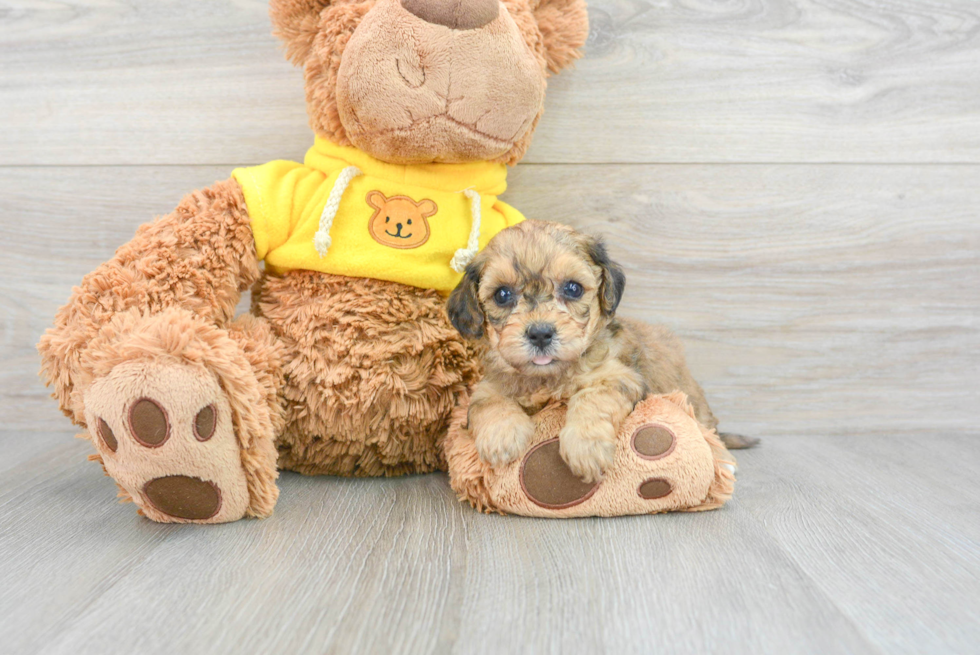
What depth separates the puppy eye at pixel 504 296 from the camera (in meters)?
1.53

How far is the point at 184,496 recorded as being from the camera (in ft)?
4.54

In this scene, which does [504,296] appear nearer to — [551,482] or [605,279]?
[605,279]

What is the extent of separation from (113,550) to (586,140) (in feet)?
5.38

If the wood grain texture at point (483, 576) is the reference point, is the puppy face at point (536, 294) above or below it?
above

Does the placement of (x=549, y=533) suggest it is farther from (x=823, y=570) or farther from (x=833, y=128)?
(x=833, y=128)

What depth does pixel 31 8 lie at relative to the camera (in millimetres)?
2088

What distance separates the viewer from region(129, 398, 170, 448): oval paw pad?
131 cm

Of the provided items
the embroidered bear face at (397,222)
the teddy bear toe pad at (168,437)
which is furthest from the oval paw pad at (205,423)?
the embroidered bear face at (397,222)

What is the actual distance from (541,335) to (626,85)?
108cm

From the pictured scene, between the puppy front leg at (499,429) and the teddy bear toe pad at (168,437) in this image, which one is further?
the puppy front leg at (499,429)

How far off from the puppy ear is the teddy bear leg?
0.78 metres

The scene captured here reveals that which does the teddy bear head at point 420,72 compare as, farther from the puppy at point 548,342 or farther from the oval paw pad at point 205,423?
the oval paw pad at point 205,423

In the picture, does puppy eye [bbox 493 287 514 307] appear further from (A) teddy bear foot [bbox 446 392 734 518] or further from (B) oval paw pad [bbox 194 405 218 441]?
(B) oval paw pad [bbox 194 405 218 441]

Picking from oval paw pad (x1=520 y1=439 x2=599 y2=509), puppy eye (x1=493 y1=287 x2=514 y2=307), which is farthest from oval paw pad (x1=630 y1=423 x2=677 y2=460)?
puppy eye (x1=493 y1=287 x2=514 y2=307)
